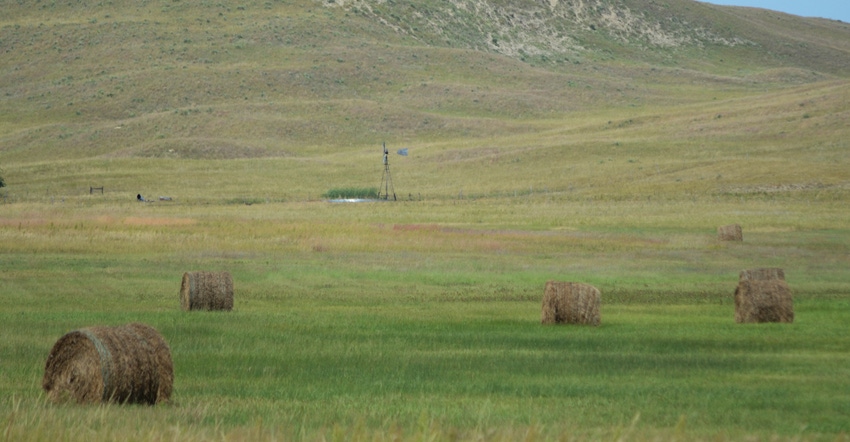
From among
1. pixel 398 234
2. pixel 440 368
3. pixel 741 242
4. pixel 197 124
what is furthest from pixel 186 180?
pixel 440 368

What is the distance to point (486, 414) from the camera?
41.6 ft

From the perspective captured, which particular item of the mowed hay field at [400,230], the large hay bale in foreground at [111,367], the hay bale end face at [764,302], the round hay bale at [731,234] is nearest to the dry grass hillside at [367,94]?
the mowed hay field at [400,230]

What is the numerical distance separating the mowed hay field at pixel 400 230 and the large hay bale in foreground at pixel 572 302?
33 centimetres

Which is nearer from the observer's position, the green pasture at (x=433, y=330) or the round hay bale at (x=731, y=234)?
the green pasture at (x=433, y=330)

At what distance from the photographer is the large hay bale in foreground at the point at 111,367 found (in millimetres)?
12281

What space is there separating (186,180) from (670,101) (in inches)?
3161

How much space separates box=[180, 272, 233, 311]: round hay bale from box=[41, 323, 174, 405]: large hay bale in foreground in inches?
450

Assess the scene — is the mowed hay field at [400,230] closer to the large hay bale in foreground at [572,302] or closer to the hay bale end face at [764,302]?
the large hay bale in foreground at [572,302]

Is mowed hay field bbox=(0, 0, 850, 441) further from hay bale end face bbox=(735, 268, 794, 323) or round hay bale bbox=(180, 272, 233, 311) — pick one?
hay bale end face bbox=(735, 268, 794, 323)

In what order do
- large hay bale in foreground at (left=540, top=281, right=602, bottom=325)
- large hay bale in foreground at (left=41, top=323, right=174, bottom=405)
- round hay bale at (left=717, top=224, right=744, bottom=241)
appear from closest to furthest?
1. large hay bale in foreground at (left=41, top=323, right=174, bottom=405)
2. large hay bale in foreground at (left=540, top=281, right=602, bottom=325)
3. round hay bale at (left=717, top=224, right=744, bottom=241)

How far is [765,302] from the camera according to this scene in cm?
2295

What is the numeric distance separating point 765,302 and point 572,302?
141 inches

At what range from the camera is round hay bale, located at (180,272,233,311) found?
2439cm

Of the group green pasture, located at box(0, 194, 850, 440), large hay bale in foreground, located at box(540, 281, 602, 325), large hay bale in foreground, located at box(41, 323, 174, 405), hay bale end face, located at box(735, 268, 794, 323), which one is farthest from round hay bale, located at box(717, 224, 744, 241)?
large hay bale in foreground, located at box(41, 323, 174, 405)
